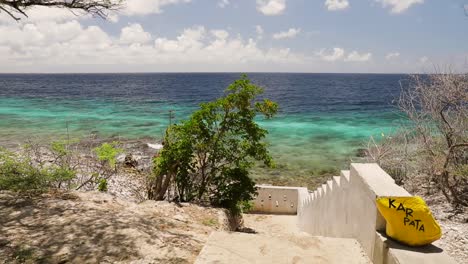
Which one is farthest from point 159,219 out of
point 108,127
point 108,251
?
point 108,127

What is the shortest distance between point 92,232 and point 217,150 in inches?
209

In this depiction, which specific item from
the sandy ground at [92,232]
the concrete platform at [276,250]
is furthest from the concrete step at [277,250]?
the sandy ground at [92,232]

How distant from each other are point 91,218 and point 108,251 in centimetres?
157

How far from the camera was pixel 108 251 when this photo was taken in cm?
503

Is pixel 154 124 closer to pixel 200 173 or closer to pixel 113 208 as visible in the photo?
pixel 200 173

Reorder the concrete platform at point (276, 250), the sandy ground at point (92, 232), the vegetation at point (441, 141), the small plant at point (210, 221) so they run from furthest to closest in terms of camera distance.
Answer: the vegetation at point (441, 141), the small plant at point (210, 221), the sandy ground at point (92, 232), the concrete platform at point (276, 250)

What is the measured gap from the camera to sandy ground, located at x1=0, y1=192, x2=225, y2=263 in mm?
4914

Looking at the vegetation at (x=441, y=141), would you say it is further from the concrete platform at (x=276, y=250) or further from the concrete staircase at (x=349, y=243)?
the concrete platform at (x=276, y=250)

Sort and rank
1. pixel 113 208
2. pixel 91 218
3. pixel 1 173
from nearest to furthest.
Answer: pixel 91 218
pixel 113 208
pixel 1 173

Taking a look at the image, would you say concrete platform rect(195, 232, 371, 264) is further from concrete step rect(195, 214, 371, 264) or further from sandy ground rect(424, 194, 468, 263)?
sandy ground rect(424, 194, 468, 263)

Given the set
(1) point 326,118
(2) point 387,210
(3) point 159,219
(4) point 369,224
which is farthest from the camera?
(1) point 326,118

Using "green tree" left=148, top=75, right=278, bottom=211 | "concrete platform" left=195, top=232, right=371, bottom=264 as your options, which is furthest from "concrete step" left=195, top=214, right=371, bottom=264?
"green tree" left=148, top=75, right=278, bottom=211

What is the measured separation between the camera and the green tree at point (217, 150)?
394 inches

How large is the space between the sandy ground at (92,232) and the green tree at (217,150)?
2.21 m
